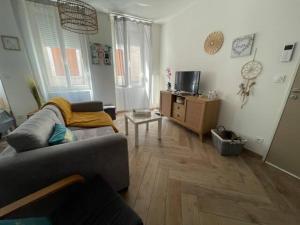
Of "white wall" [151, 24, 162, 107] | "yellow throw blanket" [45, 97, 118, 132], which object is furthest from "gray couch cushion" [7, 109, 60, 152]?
"white wall" [151, 24, 162, 107]

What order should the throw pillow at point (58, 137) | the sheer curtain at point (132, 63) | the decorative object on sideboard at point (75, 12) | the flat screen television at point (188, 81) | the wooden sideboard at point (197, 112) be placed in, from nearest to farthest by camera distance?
the throw pillow at point (58, 137) → the decorative object on sideboard at point (75, 12) → the wooden sideboard at point (197, 112) → the flat screen television at point (188, 81) → the sheer curtain at point (132, 63)

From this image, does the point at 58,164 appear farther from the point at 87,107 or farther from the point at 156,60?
the point at 156,60

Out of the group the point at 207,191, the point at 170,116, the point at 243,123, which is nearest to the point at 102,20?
the point at 170,116

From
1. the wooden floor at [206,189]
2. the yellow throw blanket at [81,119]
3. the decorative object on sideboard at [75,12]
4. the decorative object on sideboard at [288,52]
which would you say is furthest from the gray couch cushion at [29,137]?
the decorative object on sideboard at [288,52]

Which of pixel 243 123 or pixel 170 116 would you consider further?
pixel 170 116

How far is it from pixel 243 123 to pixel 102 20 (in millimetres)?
3643

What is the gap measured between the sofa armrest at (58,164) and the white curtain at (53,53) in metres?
2.63

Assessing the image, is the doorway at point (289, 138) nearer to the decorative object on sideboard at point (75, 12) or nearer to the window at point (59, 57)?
the decorative object on sideboard at point (75, 12)

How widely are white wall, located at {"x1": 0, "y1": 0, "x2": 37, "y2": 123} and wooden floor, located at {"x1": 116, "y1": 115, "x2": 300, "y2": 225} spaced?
99.1 inches

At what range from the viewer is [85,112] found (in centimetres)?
258

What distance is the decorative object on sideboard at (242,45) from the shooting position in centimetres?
202

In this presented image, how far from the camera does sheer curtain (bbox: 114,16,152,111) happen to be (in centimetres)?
358

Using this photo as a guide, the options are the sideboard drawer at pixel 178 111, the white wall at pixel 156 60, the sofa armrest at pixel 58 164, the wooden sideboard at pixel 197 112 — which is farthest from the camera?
the white wall at pixel 156 60

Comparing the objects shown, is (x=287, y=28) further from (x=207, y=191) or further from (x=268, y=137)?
(x=207, y=191)
